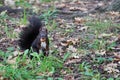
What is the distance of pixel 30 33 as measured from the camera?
4910 millimetres

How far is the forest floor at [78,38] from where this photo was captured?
4.43 meters

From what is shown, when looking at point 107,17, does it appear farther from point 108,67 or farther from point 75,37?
point 108,67

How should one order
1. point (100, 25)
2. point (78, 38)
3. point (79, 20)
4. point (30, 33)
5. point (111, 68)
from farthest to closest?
point (79, 20), point (100, 25), point (78, 38), point (30, 33), point (111, 68)

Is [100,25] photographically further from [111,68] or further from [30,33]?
[111,68]

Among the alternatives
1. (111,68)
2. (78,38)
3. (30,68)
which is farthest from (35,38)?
(111,68)

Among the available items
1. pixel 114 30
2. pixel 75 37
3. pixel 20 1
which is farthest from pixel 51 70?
pixel 20 1

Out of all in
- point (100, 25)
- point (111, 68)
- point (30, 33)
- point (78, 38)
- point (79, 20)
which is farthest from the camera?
point (79, 20)

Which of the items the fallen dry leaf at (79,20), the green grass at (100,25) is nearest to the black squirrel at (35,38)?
the green grass at (100,25)

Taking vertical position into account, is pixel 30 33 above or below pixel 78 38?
above

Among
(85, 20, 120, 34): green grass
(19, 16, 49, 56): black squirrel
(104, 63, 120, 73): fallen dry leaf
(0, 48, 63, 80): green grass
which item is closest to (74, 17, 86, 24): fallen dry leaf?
(85, 20, 120, 34): green grass

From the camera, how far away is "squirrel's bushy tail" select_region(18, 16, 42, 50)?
4.85 meters

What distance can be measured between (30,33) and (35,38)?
0.10 meters

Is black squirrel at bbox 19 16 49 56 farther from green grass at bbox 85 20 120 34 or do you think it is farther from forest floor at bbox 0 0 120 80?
green grass at bbox 85 20 120 34

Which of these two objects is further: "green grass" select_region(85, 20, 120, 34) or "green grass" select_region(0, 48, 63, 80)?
"green grass" select_region(85, 20, 120, 34)
